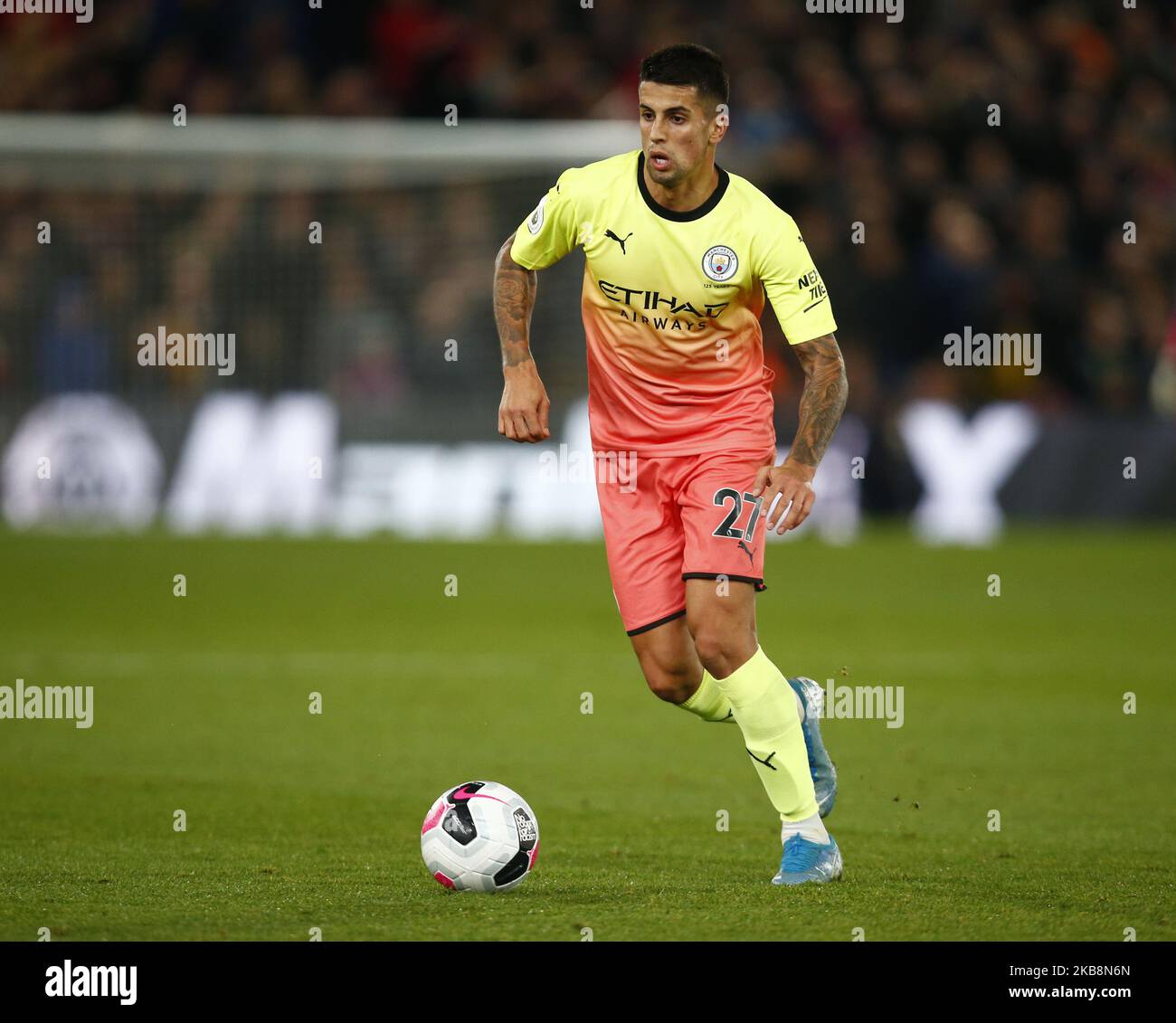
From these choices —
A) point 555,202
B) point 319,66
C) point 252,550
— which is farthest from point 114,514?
point 555,202

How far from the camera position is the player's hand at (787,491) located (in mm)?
5566

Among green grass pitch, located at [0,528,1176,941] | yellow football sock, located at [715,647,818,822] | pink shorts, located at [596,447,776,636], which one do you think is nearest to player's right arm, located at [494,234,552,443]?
pink shorts, located at [596,447,776,636]

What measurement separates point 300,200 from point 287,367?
5.70ft

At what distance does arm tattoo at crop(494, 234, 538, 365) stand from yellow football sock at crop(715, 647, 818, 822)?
122cm

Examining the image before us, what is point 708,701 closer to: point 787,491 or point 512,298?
point 787,491

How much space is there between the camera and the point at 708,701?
6.30m

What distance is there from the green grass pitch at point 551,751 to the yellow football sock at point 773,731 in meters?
0.26

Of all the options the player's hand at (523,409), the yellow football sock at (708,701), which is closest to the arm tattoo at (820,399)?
the player's hand at (523,409)

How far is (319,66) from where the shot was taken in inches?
810

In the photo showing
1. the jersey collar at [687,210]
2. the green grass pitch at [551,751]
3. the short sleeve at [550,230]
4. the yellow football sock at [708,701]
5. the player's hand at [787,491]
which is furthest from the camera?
the yellow football sock at [708,701]

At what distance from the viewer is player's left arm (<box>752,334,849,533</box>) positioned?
567cm

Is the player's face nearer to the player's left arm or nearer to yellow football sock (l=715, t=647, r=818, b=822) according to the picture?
the player's left arm

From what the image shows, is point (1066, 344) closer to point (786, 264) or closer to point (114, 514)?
point (114, 514)

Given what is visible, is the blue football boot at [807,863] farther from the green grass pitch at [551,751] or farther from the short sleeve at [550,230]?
the short sleeve at [550,230]
